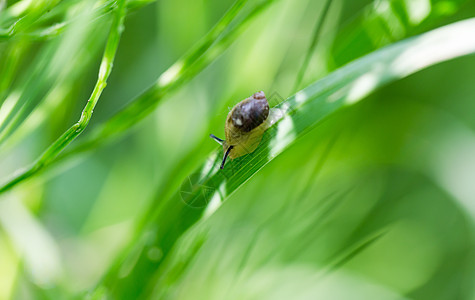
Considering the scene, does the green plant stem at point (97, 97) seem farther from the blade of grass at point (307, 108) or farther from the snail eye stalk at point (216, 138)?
the snail eye stalk at point (216, 138)

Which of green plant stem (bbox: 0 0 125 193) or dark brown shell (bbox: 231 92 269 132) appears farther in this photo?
dark brown shell (bbox: 231 92 269 132)

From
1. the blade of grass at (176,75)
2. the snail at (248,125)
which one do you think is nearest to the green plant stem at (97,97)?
the blade of grass at (176,75)

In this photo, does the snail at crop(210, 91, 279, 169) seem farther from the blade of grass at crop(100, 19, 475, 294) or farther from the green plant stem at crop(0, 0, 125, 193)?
the green plant stem at crop(0, 0, 125, 193)

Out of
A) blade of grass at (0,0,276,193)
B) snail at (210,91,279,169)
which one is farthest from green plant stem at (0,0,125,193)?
snail at (210,91,279,169)

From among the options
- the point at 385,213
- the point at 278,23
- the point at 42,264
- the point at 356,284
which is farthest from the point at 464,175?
the point at 42,264

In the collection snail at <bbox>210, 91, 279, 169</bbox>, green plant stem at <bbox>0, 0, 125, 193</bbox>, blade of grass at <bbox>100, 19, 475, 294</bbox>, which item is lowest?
blade of grass at <bbox>100, 19, 475, 294</bbox>

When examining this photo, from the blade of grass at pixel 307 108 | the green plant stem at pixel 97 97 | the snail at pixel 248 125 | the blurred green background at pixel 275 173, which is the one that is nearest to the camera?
the green plant stem at pixel 97 97
